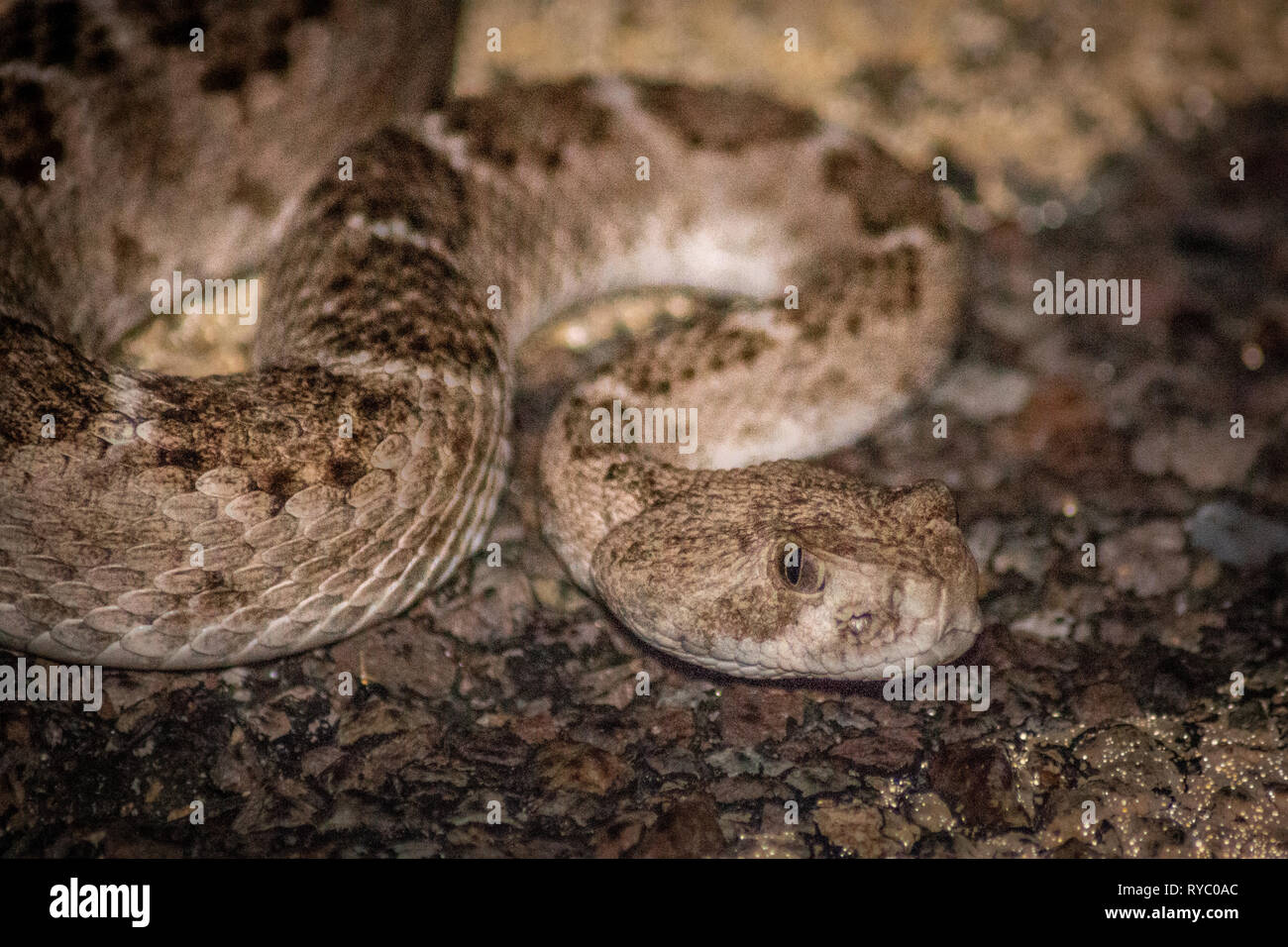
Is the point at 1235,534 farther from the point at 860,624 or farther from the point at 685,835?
the point at 685,835

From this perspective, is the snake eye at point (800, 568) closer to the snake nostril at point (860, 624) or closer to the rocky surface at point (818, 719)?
the snake nostril at point (860, 624)

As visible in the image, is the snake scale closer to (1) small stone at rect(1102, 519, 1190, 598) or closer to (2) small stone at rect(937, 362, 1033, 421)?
(2) small stone at rect(937, 362, 1033, 421)

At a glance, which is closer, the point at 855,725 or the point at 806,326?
the point at 855,725

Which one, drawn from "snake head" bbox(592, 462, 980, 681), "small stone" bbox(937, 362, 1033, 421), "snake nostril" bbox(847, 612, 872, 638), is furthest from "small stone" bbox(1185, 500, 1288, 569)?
"snake nostril" bbox(847, 612, 872, 638)

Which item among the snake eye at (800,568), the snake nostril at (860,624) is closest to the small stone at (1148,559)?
the snake nostril at (860,624)

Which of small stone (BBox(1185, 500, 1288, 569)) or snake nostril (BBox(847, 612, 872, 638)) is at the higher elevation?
small stone (BBox(1185, 500, 1288, 569))

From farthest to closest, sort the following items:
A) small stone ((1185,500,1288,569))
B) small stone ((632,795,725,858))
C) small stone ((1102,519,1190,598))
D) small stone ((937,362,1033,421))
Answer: small stone ((937,362,1033,421)) < small stone ((1185,500,1288,569)) < small stone ((1102,519,1190,598)) < small stone ((632,795,725,858))

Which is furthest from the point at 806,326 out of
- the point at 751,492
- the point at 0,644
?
the point at 0,644
